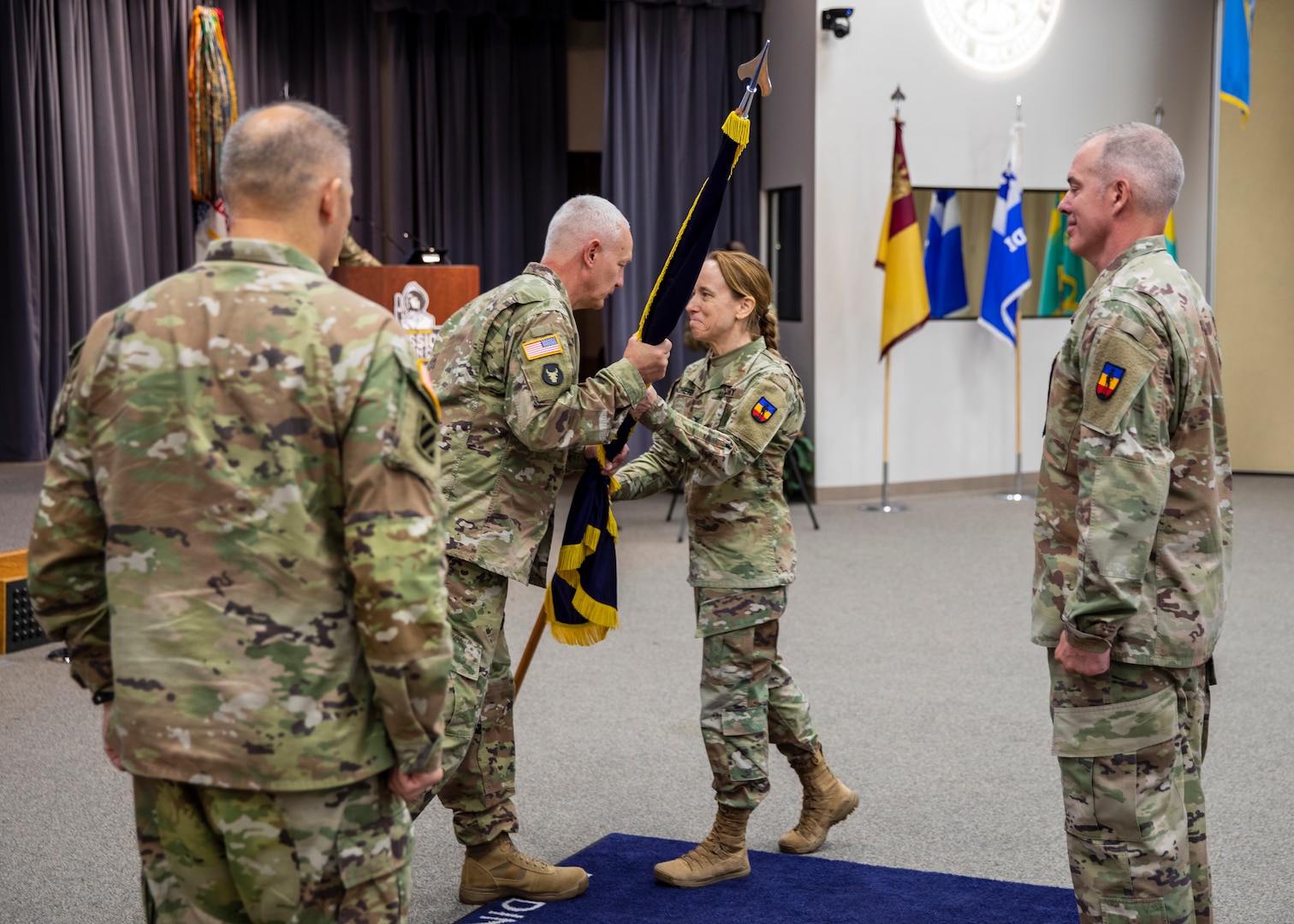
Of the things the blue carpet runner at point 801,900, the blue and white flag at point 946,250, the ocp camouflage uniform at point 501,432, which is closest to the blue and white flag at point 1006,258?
the blue and white flag at point 946,250

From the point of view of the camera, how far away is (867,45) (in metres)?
8.34

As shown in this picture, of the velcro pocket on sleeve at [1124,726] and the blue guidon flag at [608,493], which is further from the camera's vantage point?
the blue guidon flag at [608,493]

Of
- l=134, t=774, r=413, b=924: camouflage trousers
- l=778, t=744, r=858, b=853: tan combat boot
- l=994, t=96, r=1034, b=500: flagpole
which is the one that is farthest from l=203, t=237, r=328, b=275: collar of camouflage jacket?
l=994, t=96, r=1034, b=500: flagpole

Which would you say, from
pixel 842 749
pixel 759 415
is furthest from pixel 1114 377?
pixel 842 749

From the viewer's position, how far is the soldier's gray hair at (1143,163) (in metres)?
2.18

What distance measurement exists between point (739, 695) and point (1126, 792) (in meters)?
1.03

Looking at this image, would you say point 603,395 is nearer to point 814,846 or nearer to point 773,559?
point 773,559

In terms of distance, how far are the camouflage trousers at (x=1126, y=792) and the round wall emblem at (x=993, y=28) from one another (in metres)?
7.13

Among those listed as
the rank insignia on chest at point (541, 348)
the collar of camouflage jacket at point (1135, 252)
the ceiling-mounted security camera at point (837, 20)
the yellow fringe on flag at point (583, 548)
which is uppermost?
the ceiling-mounted security camera at point (837, 20)

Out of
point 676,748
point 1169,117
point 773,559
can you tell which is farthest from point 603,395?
point 1169,117

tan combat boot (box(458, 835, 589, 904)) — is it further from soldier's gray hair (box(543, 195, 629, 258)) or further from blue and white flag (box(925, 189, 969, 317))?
blue and white flag (box(925, 189, 969, 317))

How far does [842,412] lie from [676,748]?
16.0ft

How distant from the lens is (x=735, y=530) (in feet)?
9.93

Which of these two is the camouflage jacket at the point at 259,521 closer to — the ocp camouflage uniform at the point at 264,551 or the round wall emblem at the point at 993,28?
the ocp camouflage uniform at the point at 264,551
